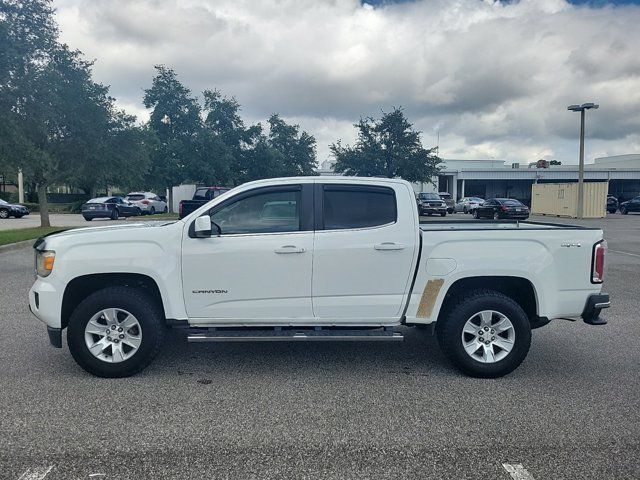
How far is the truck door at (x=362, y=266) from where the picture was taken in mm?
4664

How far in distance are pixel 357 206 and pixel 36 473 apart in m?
3.26

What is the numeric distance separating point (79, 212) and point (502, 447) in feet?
138

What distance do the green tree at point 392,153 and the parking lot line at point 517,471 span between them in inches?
1513

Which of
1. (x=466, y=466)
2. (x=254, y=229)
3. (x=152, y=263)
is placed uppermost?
(x=254, y=229)

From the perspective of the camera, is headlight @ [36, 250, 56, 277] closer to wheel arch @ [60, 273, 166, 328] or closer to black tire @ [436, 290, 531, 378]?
wheel arch @ [60, 273, 166, 328]

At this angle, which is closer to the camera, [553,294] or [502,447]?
[502,447]

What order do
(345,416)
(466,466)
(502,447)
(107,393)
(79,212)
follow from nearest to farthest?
(466,466), (502,447), (345,416), (107,393), (79,212)

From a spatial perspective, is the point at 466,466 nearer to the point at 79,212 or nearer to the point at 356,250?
the point at 356,250

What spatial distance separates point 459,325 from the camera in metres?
4.69

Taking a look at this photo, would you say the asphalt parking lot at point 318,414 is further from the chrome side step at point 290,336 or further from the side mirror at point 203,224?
the side mirror at point 203,224

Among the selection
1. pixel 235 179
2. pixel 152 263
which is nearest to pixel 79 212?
pixel 235 179

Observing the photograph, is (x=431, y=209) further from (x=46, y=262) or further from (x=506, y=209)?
(x=46, y=262)

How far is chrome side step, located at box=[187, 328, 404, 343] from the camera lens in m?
4.59

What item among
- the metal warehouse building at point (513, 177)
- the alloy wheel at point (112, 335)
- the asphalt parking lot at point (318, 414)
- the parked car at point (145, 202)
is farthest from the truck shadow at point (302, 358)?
the metal warehouse building at point (513, 177)
